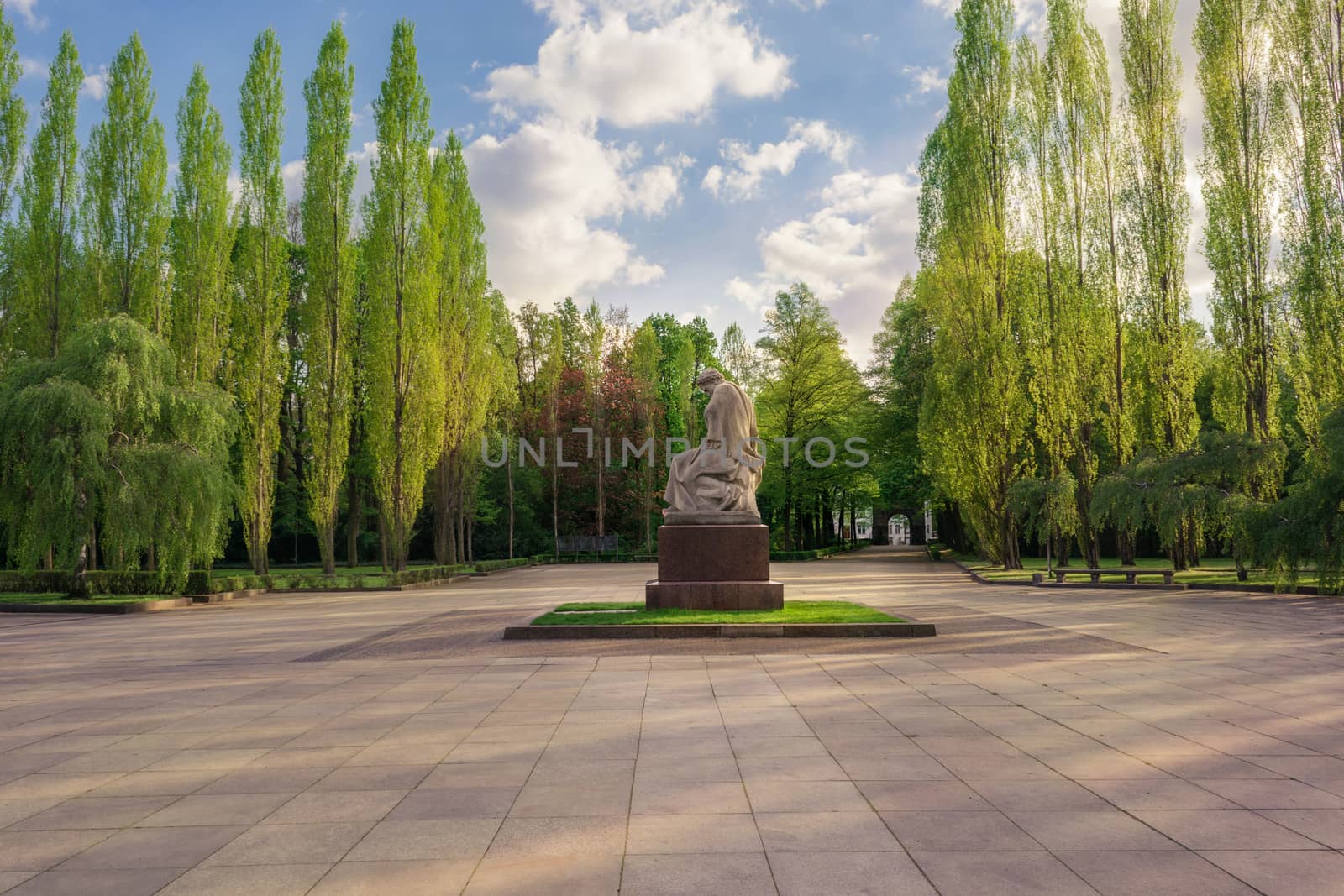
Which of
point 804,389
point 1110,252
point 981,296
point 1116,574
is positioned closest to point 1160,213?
point 1110,252

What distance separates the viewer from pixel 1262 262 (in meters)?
23.3

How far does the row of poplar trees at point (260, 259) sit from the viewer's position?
23.3 meters

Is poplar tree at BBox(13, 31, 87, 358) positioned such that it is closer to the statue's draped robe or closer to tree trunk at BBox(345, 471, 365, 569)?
tree trunk at BBox(345, 471, 365, 569)

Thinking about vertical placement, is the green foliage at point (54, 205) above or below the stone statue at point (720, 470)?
above

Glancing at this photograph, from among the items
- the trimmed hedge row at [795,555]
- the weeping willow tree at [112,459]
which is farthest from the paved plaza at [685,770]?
the trimmed hedge row at [795,555]

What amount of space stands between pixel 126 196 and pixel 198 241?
2.14 metres

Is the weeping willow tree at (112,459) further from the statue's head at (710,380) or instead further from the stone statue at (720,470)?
the statue's head at (710,380)

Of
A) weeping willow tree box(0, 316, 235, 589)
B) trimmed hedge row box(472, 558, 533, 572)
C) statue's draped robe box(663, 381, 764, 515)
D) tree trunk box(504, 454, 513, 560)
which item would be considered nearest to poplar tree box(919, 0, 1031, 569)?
statue's draped robe box(663, 381, 764, 515)

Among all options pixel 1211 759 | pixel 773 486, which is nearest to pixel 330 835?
pixel 1211 759

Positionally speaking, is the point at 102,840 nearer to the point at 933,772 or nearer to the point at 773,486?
the point at 933,772

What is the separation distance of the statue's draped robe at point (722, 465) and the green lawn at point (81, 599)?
482 inches

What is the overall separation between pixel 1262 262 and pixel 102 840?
28346 mm

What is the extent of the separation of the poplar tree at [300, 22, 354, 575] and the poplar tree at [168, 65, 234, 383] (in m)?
2.67

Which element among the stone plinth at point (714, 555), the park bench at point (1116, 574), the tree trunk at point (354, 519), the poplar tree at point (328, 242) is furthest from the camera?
the tree trunk at point (354, 519)
